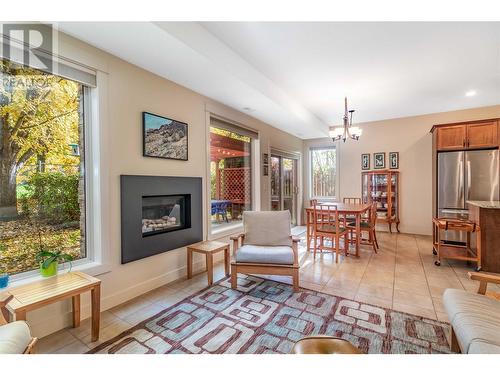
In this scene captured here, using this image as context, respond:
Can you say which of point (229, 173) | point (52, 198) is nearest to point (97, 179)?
point (52, 198)

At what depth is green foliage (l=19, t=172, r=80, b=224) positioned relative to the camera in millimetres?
1977

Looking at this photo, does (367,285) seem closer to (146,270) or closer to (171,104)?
(146,270)

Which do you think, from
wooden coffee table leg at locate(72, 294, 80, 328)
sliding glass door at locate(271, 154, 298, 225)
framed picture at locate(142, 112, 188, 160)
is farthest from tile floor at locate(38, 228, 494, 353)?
sliding glass door at locate(271, 154, 298, 225)

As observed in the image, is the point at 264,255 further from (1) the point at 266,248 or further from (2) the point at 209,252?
(2) the point at 209,252

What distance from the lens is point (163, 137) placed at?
283 cm

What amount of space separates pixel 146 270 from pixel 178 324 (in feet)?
2.86

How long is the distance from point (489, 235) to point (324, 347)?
3.31m

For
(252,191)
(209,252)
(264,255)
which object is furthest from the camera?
(252,191)

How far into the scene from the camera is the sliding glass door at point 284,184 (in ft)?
18.5

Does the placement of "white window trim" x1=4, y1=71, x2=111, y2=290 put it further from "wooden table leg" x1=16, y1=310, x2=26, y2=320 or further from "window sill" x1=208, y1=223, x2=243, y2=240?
"window sill" x1=208, y1=223, x2=243, y2=240

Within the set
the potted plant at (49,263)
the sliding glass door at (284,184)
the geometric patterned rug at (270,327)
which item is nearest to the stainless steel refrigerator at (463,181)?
the geometric patterned rug at (270,327)

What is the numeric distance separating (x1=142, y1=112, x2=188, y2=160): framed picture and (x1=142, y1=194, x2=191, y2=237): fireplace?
1.70ft

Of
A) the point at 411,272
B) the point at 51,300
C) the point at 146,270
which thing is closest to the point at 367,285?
the point at 411,272

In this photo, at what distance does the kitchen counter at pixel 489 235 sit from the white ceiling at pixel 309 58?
1.89 meters
